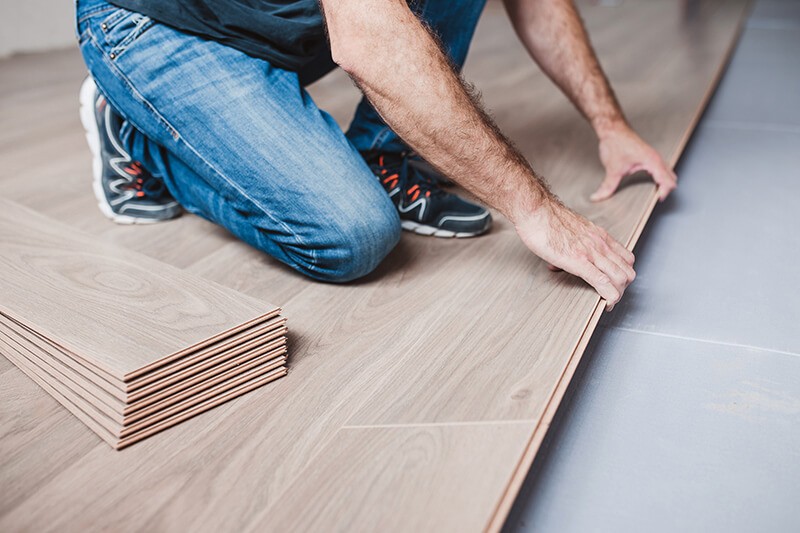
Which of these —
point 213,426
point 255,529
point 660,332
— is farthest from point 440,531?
point 660,332

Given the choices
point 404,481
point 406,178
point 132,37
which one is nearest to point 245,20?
point 132,37

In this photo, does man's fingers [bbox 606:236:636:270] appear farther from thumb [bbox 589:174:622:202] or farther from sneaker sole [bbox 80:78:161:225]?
sneaker sole [bbox 80:78:161:225]

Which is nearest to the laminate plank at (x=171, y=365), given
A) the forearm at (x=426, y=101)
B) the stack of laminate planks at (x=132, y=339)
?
the stack of laminate planks at (x=132, y=339)

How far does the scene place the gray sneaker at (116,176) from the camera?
176 centimetres

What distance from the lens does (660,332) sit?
4.52ft

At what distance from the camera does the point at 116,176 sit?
5.87 ft

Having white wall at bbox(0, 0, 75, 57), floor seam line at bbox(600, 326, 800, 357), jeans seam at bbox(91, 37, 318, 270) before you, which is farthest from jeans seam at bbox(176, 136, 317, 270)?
white wall at bbox(0, 0, 75, 57)

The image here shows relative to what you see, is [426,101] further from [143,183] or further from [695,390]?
[143,183]

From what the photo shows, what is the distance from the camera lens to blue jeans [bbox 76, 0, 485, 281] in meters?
1.41

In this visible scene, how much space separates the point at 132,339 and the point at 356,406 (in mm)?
333

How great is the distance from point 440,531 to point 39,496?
0.51 metres

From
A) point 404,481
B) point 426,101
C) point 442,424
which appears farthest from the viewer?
point 426,101

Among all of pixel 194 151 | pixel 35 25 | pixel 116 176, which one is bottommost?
pixel 35 25

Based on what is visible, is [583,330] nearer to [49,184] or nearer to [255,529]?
[255,529]
